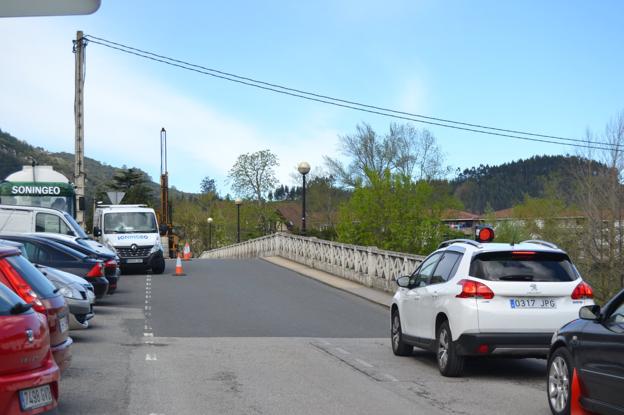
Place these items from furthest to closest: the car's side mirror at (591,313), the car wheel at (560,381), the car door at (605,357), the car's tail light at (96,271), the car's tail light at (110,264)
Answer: the car's tail light at (110,264), the car's tail light at (96,271), the car wheel at (560,381), the car's side mirror at (591,313), the car door at (605,357)

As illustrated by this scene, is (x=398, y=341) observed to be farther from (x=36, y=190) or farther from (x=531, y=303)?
(x=36, y=190)

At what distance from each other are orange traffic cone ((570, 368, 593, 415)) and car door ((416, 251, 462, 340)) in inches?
136

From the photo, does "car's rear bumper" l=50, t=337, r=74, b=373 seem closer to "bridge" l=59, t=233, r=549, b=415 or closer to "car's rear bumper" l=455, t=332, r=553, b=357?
"bridge" l=59, t=233, r=549, b=415

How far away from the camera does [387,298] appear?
23.5 meters

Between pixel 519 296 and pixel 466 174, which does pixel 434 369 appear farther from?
pixel 466 174

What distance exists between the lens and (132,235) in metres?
29.5

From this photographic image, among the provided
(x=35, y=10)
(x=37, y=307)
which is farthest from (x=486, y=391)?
(x=35, y=10)

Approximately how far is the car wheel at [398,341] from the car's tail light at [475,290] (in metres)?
2.64

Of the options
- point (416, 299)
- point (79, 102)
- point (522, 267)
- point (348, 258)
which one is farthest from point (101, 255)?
point (79, 102)

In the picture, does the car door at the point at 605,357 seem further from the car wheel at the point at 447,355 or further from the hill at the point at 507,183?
the hill at the point at 507,183

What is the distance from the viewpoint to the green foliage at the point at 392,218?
207 feet

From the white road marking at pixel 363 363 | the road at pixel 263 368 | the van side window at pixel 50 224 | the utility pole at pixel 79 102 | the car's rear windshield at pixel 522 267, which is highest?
the utility pole at pixel 79 102

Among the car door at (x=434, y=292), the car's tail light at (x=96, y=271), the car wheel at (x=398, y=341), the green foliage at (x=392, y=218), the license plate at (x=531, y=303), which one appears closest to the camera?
the license plate at (x=531, y=303)

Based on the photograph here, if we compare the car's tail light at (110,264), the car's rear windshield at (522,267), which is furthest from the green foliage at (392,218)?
the car's rear windshield at (522,267)
